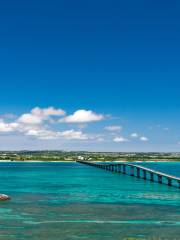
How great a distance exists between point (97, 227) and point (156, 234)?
636 centimetres

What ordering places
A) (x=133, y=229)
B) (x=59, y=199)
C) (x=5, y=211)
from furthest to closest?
(x=59, y=199) → (x=5, y=211) → (x=133, y=229)

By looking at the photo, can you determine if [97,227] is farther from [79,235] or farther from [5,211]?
[5,211]

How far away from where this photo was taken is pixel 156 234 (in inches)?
1656

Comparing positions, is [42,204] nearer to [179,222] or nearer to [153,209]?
[153,209]

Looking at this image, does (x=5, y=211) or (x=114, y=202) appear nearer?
(x=5, y=211)

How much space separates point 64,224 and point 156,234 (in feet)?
32.8

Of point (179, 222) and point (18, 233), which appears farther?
point (179, 222)

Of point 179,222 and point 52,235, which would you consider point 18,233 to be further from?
point 179,222

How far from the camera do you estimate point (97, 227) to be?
4575 cm

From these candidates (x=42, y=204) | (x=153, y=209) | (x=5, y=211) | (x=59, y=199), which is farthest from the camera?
(x=59, y=199)

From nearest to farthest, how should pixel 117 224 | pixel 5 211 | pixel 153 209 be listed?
pixel 117 224 < pixel 5 211 < pixel 153 209

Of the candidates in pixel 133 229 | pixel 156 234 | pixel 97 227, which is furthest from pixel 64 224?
pixel 156 234

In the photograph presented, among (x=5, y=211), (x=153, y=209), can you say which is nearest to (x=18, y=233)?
(x=5, y=211)

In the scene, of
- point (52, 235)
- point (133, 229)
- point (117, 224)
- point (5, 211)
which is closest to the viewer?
point (52, 235)
